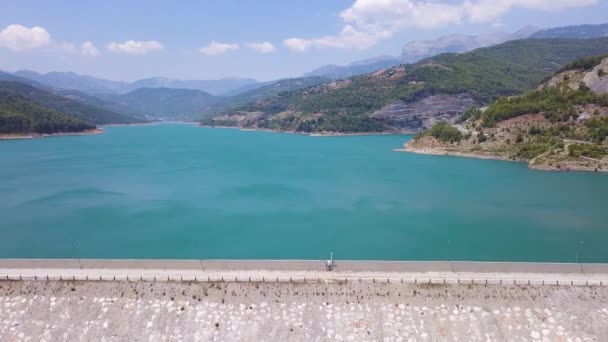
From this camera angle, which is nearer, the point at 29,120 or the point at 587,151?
the point at 587,151

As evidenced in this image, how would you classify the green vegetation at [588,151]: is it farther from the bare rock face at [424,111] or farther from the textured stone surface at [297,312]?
the bare rock face at [424,111]

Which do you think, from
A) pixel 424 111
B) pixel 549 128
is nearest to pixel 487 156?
pixel 549 128

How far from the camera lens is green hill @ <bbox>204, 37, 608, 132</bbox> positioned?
331ft

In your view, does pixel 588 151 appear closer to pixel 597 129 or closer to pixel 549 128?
pixel 597 129

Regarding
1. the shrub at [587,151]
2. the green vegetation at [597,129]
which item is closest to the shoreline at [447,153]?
the shrub at [587,151]

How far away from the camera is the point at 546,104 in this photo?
179ft

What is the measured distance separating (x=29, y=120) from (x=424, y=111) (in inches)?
3316

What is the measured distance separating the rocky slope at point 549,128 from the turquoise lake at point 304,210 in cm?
321

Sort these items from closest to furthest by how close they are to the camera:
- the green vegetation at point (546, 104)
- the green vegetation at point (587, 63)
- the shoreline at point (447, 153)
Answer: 1. the green vegetation at point (546, 104)
2. the shoreline at point (447, 153)
3. the green vegetation at point (587, 63)

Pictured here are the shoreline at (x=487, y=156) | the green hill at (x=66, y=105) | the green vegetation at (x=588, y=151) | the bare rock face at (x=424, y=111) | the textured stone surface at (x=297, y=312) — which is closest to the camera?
the textured stone surface at (x=297, y=312)

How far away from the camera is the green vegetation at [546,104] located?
52.2 metres

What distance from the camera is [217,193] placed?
3812 cm

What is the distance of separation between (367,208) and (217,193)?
13.6 meters

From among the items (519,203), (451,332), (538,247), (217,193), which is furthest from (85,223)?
(519,203)
